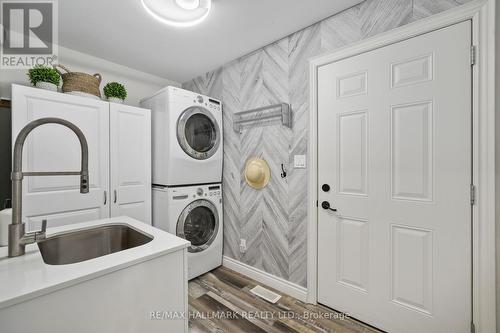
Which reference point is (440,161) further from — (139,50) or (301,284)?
(139,50)

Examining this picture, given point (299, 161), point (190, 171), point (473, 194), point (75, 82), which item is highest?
point (75, 82)

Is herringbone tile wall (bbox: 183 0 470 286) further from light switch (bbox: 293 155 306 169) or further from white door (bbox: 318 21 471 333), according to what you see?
white door (bbox: 318 21 471 333)

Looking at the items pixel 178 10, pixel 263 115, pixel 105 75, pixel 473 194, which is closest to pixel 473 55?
pixel 473 194

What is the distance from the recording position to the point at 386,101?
1521 millimetres

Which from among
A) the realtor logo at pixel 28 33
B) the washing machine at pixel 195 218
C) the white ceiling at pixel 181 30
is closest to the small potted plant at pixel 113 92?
the white ceiling at pixel 181 30

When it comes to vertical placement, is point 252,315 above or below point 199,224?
below

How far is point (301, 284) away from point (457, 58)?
203 centimetres

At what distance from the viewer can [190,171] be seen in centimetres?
228

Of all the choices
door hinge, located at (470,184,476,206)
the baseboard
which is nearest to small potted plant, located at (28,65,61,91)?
the baseboard

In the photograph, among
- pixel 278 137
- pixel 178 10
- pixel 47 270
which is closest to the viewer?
pixel 47 270

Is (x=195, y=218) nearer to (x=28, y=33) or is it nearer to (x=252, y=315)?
(x=252, y=315)

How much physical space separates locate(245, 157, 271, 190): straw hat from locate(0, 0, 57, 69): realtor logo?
2.06 meters

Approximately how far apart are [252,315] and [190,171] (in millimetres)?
1453

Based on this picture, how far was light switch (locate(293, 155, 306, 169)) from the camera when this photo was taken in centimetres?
193
